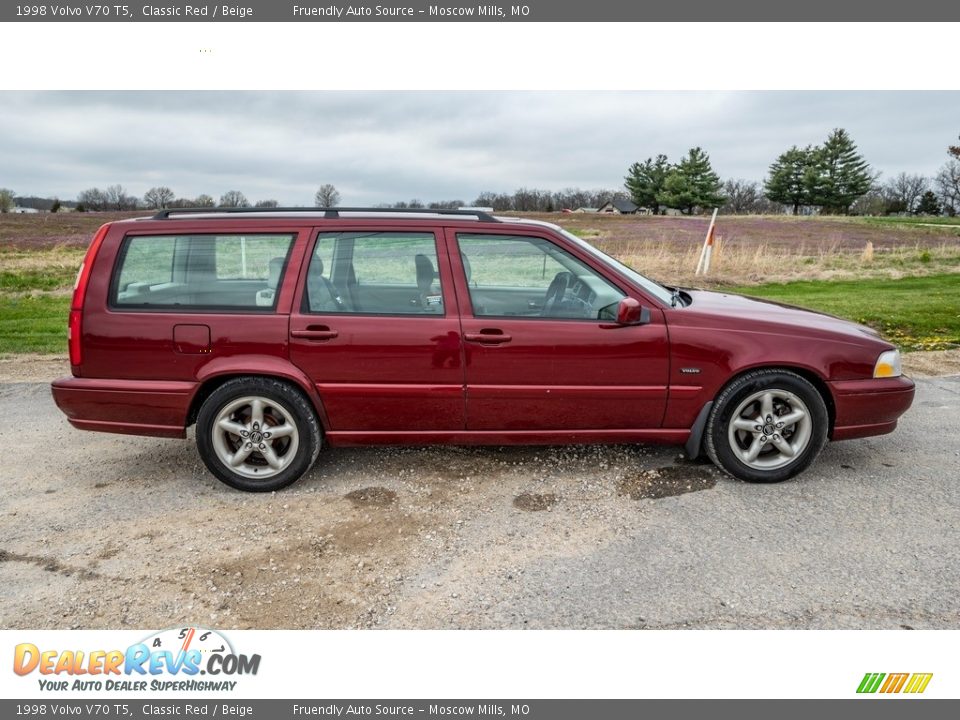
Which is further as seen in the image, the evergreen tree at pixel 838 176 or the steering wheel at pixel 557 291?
the evergreen tree at pixel 838 176

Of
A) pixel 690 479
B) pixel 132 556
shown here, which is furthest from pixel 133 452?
pixel 690 479

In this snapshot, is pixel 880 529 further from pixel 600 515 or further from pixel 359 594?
pixel 359 594

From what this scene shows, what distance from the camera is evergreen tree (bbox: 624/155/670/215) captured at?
7850cm

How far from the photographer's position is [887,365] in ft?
13.6

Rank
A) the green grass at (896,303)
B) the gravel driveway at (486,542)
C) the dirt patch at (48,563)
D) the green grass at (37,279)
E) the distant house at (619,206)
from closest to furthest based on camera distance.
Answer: the gravel driveway at (486,542)
the dirt patch at (48,563)
the green grass at (896,303)
the green grass at (37,279)
the distant house at (619,206)

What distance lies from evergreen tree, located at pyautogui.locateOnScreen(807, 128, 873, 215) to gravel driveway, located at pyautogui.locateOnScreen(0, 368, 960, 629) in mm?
77724

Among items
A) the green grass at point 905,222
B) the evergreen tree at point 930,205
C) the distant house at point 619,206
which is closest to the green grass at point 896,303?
the green grass at point 905,222

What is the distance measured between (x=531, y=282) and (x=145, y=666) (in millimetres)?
2831

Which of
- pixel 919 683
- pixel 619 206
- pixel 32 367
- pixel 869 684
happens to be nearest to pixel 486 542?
pixel 869 684

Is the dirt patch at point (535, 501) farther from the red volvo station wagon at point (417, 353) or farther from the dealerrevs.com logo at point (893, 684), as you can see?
the dealerrevs.com logo at point (893, 684)

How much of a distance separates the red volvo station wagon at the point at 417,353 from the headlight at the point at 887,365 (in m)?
0.02

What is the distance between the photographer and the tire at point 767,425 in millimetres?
4043

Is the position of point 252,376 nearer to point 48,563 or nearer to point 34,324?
point 48,563

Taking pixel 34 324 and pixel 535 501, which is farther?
pixel 34 324
